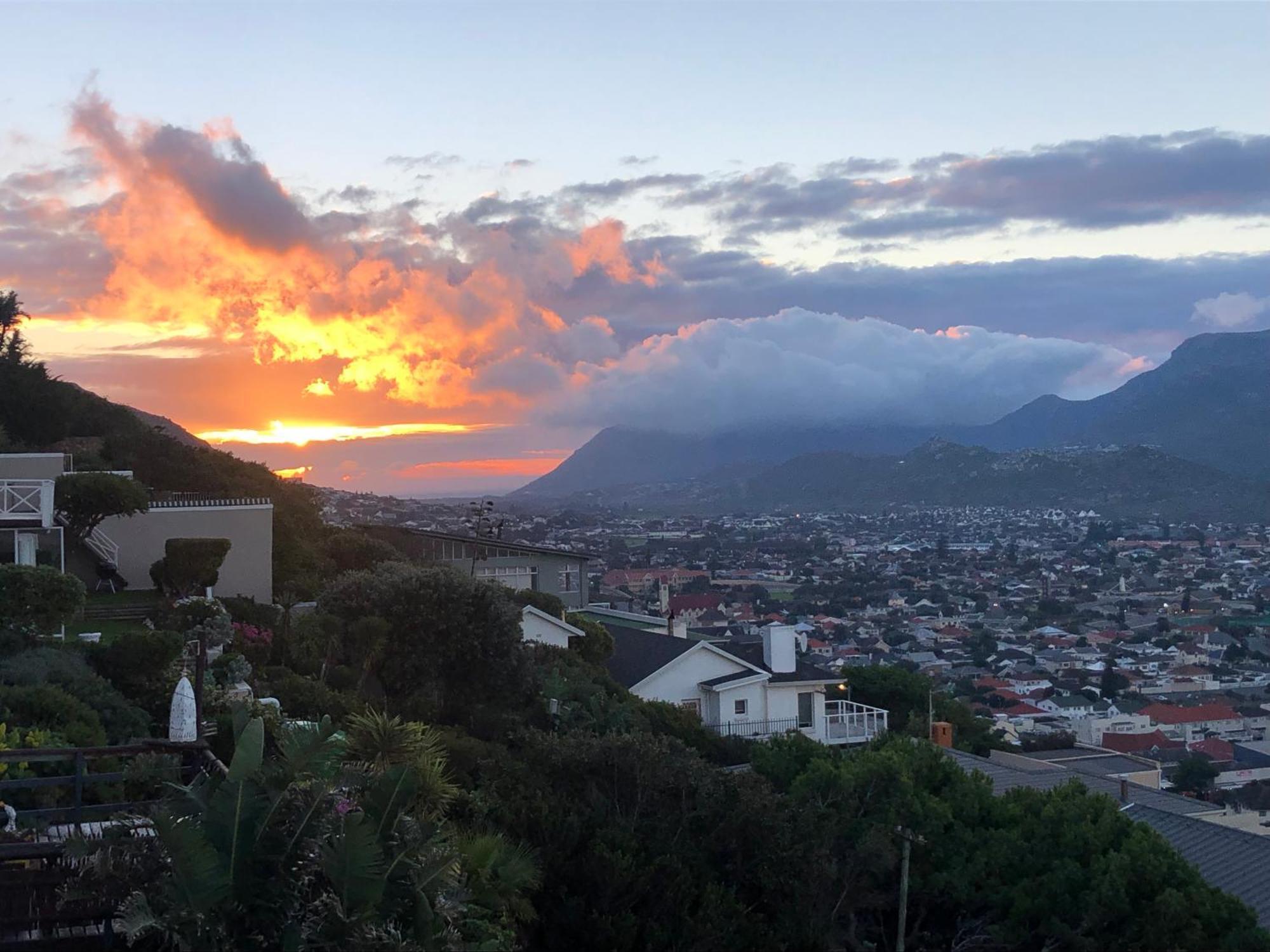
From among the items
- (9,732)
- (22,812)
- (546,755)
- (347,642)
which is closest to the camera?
(22,812)

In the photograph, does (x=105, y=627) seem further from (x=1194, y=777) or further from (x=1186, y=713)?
(x=1186, y=713)

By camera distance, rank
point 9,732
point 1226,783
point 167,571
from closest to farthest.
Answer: point 9,732
point 167,571
point 1226,783

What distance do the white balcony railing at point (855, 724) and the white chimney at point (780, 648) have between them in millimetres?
1592

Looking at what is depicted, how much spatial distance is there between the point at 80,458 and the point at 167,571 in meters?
7.60

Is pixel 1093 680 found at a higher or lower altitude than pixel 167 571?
lower

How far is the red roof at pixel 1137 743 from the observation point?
48688 millimetres

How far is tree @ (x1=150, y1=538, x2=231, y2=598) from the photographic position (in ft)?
80.3

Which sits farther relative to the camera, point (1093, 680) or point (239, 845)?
point (1093, 680)

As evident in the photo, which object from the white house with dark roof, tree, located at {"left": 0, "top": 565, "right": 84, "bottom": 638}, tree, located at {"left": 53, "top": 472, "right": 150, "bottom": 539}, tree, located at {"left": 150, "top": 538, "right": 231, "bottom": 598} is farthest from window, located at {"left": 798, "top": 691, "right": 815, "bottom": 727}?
tree, located at {"left": 0, "top": 565, "right": 84, "bottom": 638}

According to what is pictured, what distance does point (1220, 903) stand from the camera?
40.8 ft

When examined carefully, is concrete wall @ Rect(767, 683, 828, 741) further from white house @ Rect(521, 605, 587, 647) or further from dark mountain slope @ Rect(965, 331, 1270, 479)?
dark mountain slope @ Rect(965, 331, 1270, 479)

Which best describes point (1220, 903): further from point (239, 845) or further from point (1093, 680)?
point (1093, 680)

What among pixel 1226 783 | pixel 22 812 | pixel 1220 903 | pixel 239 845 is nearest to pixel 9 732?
pixel 22 812

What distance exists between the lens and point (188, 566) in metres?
24.5
